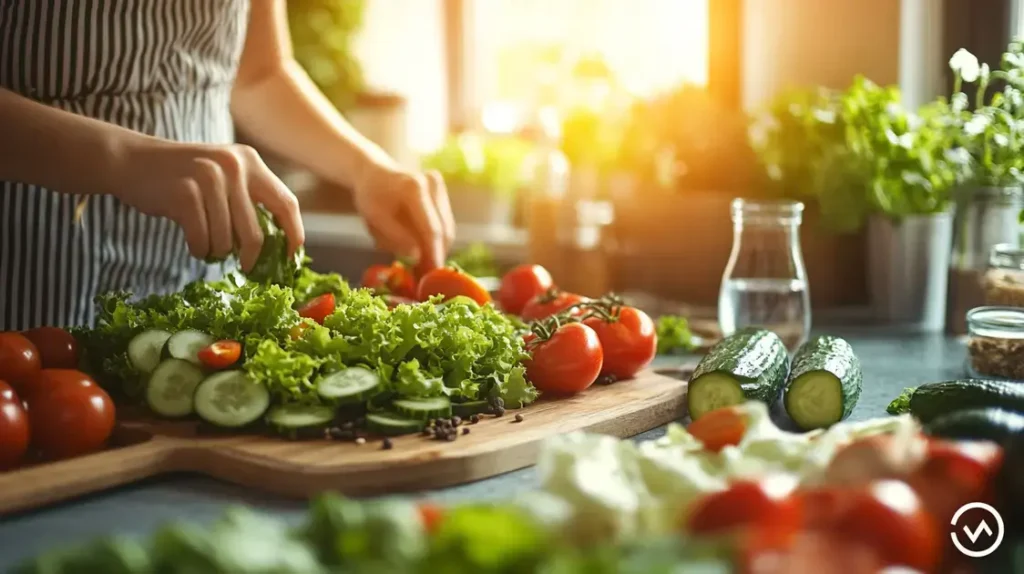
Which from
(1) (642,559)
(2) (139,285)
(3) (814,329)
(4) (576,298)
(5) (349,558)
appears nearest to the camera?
(1) (642,559)

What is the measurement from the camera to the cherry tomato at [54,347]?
1859 mm

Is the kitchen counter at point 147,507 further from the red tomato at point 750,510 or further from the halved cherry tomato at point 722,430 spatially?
the red tomato at point 750,510

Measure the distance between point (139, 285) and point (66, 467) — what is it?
44.5 inches

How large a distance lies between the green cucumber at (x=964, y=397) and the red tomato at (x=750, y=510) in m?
0.66

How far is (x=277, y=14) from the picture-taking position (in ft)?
9.59

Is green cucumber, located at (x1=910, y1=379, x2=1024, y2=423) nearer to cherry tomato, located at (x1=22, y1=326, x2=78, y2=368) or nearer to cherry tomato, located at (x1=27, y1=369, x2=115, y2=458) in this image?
cherry tomato, located at (x1=27, y1=369, x2=115, y2=458)

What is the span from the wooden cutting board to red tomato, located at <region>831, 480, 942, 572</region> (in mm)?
668

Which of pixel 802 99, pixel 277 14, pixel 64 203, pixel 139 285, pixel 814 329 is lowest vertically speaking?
pixel 814 329

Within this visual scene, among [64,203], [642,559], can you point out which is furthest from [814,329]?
[642,559]

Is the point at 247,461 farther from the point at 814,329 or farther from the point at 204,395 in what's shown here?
the point at 814,329

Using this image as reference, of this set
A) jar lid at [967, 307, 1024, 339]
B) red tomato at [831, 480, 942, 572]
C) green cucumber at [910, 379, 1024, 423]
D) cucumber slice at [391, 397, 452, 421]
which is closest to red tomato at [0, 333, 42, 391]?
cucumber slice at [391, 397, 452, 421]

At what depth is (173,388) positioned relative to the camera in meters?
1.77

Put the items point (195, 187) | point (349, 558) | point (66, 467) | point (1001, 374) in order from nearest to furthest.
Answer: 1. point (349, 558)
2. point (66, 467)
3. point (195, 187)
4. point (1001, 374)

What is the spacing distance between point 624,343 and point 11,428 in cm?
109
